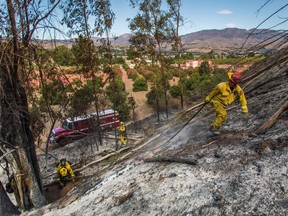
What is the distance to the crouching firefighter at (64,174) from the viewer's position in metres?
11.1

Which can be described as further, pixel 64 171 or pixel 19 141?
pixel 64 171

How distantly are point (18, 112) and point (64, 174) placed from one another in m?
5.16

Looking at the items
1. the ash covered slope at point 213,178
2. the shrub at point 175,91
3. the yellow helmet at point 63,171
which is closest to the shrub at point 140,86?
the shrub at point 175,91

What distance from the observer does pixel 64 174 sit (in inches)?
440

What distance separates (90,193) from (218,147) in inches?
122

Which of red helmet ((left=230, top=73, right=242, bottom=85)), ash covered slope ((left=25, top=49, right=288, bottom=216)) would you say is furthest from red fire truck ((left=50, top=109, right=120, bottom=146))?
red helmet ((left=230, top=73, right=242, bottom=85))

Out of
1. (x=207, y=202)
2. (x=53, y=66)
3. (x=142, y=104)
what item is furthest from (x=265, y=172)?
(x=142, y=104)

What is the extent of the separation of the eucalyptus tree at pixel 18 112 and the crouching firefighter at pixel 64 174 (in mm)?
2861

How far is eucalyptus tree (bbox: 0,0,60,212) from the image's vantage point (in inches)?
249

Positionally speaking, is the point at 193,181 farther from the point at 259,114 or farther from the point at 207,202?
the point at 259,114

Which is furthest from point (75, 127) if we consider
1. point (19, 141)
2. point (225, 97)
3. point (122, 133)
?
point (225, 97)

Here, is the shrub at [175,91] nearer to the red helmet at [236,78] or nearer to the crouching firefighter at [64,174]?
the crouching firefighter at [64,174]

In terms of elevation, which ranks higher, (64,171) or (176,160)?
(176,160)

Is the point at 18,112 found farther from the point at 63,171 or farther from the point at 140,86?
the point at 140,86
